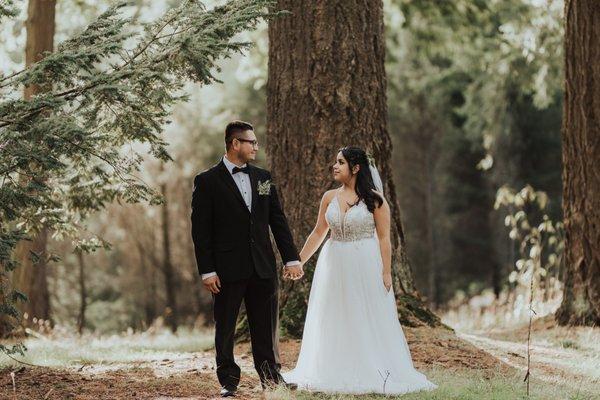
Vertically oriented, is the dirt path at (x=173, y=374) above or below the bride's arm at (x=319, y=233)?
below

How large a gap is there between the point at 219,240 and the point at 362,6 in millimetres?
3776

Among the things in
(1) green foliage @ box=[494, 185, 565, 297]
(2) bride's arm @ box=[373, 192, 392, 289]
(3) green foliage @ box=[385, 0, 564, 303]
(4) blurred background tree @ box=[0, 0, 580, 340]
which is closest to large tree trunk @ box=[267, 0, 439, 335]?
(2) bride's arm @ box=[373, 192, 392, 289]

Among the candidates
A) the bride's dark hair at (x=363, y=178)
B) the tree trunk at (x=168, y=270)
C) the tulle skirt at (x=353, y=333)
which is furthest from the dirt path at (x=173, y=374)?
the tree trunk at (x=168, y=270)

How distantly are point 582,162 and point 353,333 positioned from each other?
5.22 metres

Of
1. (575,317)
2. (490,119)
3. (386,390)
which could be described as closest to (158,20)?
(386,390)

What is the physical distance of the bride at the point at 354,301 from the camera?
698 cm

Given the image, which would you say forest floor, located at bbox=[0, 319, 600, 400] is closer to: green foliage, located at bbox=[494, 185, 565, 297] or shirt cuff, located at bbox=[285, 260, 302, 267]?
shirt cuff, located at bbox=[285, 260, 302, 267]

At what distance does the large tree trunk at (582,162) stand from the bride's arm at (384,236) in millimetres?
Answer: 4615

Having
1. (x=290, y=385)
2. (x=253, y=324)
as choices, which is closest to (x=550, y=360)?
(x=290, y=385)

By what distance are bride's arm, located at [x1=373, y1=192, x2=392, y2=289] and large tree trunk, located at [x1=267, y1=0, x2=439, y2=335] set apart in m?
1.86

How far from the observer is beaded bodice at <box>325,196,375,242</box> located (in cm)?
726

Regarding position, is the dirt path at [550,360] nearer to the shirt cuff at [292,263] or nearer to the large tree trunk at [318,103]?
the large tree trunk at [318,103]

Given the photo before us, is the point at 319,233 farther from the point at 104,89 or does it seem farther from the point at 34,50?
the point at 34,50

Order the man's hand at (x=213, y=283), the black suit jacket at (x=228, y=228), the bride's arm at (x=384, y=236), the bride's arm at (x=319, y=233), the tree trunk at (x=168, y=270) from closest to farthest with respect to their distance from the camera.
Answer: the man's hand at (x=213, y=283) < the black suit jacket at (x=228, y=228) < the bride's arm at (x=384, y=236) < the bride's arm at (x=319, y=233) < the tree trunk at (x=168, y=270)
